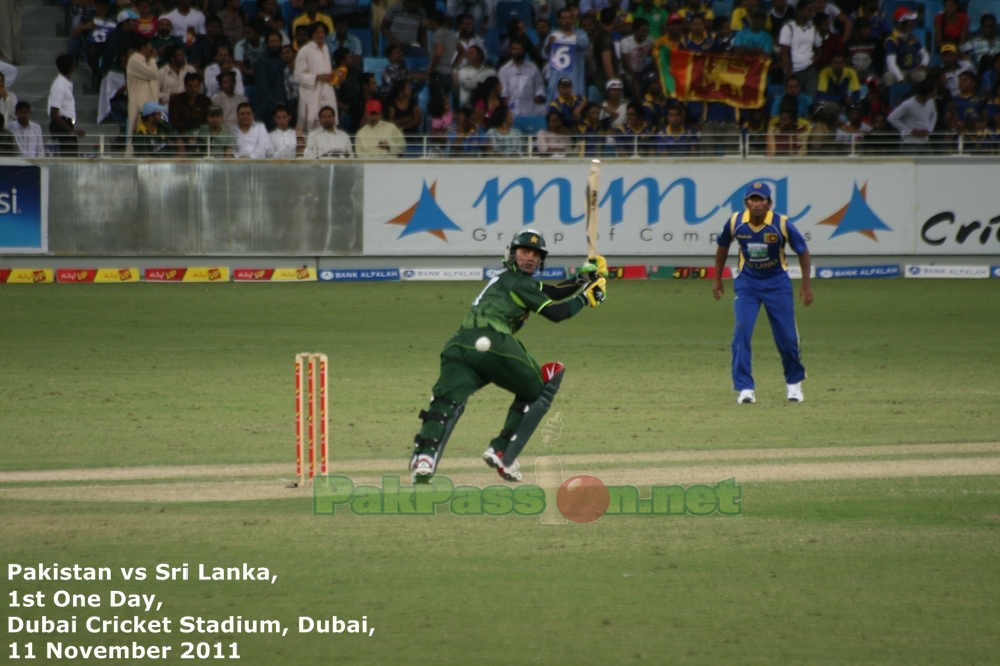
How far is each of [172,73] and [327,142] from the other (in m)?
2.57

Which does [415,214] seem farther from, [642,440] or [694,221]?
[642,440]

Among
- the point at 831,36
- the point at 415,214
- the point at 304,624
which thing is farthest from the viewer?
the point at 831,36

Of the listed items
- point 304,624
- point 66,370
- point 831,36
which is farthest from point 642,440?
point 831,36


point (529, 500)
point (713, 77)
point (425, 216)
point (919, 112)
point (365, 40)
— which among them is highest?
point (365, 40)

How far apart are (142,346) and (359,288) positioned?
510 cm

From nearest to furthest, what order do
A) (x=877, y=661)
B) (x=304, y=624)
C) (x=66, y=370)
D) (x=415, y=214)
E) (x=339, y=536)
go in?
(x=877, y=661) → (x=304, y=624) → (x=339, y=536) → (x=66, y=370) → (x=415, y=214)

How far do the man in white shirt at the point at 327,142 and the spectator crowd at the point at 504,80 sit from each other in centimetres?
2

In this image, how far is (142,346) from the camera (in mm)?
14883

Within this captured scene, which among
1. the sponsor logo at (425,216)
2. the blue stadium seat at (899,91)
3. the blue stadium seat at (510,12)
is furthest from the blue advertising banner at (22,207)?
the blue stadium seat at (899,91)

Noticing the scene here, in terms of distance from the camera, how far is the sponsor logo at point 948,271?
20344mm

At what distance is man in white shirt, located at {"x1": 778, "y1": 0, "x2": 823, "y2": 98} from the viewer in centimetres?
2105

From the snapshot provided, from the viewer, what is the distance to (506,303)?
324 inches

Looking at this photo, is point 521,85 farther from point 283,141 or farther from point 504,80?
point 283,141

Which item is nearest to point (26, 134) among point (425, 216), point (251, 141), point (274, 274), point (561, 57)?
point (251, 141)
